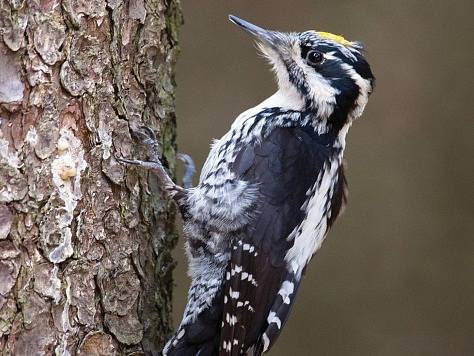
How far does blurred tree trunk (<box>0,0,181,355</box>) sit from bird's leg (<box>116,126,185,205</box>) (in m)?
0.03

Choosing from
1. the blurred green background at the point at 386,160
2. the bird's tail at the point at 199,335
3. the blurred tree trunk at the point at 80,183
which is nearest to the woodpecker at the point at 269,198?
the bird's tail at the point at 199,335

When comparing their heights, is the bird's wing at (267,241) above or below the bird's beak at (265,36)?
below

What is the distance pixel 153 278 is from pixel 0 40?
1.05 meters

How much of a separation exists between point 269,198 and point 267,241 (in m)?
0.16

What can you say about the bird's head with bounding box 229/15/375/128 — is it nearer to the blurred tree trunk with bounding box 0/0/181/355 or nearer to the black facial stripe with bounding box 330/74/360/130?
the black facial stripe with bounding box 330/74/360/130

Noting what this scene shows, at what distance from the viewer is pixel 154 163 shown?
3383 mm

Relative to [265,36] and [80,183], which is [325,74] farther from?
[80,183]

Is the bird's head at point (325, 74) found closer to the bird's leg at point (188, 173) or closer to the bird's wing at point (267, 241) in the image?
the bird's wing at point (267, 241)

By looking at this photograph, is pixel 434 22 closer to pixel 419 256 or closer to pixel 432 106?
pixel 432 106

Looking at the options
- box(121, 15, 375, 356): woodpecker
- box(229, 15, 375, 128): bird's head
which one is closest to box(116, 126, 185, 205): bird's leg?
box(121, 15, 375, 356): woodpecker

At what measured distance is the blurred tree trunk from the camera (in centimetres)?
293

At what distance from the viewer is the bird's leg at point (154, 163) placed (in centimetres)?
333

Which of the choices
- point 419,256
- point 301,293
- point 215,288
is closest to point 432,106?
point 419,256

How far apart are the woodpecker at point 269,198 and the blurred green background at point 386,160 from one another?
58.7 inches
